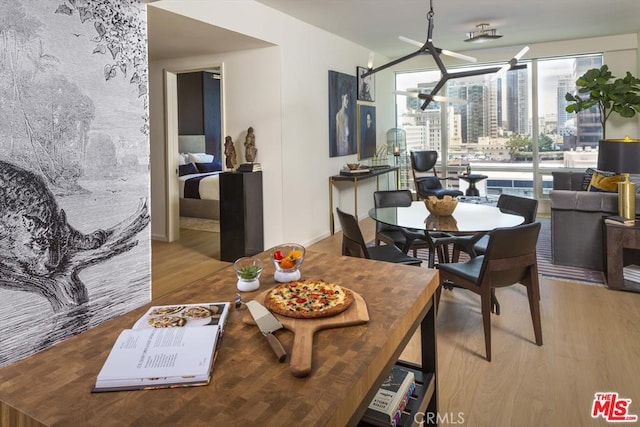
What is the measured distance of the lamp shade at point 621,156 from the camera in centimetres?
339

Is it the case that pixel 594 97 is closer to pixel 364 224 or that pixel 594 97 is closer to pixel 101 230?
pixel 364 224

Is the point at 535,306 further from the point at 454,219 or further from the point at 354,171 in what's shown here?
the point at 354,171

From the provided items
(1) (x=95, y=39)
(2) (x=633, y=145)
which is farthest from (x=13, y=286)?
(2) (x=633, y=145)

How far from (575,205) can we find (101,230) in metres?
3.81

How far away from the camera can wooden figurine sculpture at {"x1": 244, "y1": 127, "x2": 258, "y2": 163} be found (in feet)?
15.3

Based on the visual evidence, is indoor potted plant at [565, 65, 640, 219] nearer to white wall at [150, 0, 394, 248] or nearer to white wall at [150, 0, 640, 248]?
white wall at [150, 0, 640, 248]

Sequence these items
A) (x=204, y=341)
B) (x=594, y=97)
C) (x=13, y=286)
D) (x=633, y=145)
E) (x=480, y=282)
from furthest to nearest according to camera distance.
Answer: (x=594, y=97) → (x=633, y=145) → (x=480, y=282) → (x=13, y=286) → (x=204, y=341)

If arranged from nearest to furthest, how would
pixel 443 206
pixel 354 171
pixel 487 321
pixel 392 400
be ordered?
pixel 392 400 < pixel 487 321 < pixel 443 206 < pixel 354 171

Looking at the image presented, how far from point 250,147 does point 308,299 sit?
358cm

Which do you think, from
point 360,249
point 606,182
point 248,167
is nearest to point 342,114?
point 248,167

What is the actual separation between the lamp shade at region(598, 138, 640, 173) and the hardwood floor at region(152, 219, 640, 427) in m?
0.97

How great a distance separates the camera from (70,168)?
247cm

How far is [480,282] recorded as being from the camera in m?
2.52

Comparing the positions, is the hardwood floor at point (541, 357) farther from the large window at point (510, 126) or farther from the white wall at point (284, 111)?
the large window at point (510, 126)
